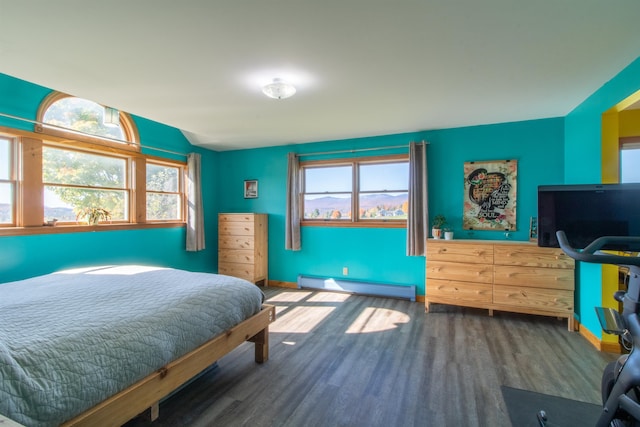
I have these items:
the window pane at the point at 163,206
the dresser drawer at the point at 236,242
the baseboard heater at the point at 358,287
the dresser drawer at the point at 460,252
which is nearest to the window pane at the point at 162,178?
the window pane at the point at 163,206

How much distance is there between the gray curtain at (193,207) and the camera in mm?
4363

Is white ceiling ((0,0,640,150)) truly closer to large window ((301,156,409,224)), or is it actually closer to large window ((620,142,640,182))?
large window ((620,142,640,182))

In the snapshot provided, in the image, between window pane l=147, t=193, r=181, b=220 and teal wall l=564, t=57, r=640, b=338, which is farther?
window pane l=147, t=193, r=181, b=220

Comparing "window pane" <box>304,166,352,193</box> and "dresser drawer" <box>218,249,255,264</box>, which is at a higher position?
"window pane" <box>304,166,352,193</box>

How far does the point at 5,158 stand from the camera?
8.84 ft

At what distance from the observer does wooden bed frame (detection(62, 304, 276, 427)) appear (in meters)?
1.24

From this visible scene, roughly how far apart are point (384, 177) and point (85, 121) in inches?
149

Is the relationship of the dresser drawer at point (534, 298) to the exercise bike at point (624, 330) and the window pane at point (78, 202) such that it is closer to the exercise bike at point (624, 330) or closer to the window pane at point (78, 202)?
the exercise bike at point (624, 330)

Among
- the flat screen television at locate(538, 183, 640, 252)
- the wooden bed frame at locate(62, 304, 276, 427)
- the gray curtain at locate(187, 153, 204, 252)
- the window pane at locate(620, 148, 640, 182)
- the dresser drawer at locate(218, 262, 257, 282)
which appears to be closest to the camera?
the wooden bed frame at locate(62, 304, 276, 427)

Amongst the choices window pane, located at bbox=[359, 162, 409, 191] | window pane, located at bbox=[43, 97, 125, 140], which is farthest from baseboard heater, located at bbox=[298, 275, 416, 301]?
window pane, located at bbox=[43, 97, 125, 140]

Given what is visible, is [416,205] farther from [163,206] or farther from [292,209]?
[163,206]

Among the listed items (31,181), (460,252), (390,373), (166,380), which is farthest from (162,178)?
(460,252)

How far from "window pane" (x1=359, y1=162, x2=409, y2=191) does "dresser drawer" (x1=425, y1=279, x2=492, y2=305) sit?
1364mm

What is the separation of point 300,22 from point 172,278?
6.73 ft
